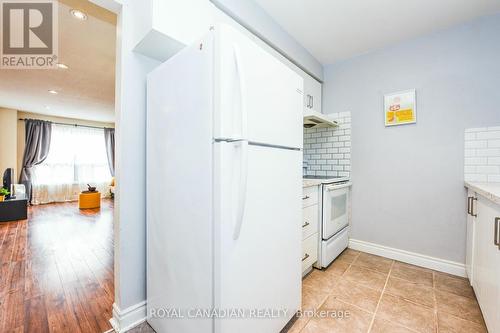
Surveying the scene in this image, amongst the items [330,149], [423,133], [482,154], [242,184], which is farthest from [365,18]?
[242,184]

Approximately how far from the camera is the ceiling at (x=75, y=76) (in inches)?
83.2

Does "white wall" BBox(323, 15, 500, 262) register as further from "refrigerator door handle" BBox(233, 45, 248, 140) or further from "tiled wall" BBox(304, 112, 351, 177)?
"refrigerator door handle" BBox(233, 45, 248, 140)

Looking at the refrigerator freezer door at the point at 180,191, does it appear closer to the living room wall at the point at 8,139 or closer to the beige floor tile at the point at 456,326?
the beige floor tile at the point at 456,326

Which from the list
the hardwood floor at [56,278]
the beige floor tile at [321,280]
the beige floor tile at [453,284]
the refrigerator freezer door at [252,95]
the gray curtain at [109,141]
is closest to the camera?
the refrigerator freezer door at [252,95]

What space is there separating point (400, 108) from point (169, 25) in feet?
8.07

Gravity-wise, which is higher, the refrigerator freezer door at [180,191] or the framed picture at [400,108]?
the framed picture at [400,108]

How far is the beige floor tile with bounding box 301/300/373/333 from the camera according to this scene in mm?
1360

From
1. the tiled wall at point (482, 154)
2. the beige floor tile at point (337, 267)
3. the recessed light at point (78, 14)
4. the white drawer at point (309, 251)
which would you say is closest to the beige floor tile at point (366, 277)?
the beige floor tile at point (337, 267)

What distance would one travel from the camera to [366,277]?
202 cm

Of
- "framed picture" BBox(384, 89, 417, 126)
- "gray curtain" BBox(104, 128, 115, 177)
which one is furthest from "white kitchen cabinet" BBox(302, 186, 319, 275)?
"gray curtain" BBox(104, 128, 115, 177)

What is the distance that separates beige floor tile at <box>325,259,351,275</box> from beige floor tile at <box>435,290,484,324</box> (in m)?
0.72

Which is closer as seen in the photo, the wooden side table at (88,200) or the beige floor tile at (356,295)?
the beige floor tile at (356,295)

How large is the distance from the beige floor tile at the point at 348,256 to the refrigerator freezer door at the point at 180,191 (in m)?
1.93

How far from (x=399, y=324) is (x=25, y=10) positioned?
12.7 ft
